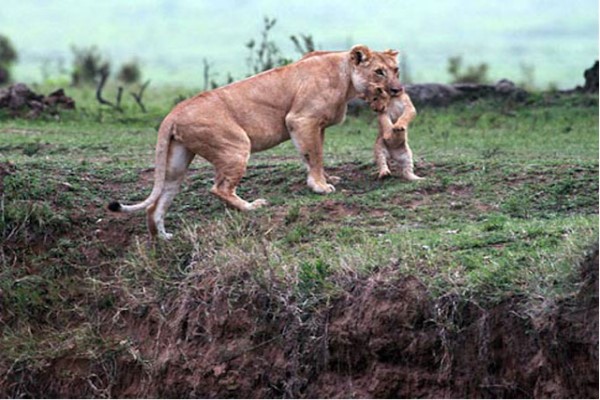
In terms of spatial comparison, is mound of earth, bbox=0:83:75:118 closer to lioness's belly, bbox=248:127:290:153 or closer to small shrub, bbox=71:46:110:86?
lioness's belly, bbox=248:127:290:153

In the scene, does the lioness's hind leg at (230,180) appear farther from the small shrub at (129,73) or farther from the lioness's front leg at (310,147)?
the small shrub at (129,73)

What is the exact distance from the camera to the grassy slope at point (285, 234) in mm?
8195

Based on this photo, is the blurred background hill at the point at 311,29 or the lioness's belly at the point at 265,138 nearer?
the lioness's belly at the point at 265,138

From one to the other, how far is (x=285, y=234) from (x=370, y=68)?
173 cm

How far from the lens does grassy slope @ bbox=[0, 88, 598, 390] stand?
8.20m

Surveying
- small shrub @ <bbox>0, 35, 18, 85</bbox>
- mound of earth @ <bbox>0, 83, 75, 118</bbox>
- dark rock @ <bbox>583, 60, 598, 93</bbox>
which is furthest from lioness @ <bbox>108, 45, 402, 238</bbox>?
small shrub @ <bbox>0, 35, 18, 85</bbox>

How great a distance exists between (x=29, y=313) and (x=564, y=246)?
11.3ft

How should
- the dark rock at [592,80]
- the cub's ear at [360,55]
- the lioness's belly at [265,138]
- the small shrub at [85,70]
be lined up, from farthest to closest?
the small shrub at [85,70] → the dark rock at [592,80] → the cub's ear at [360,55] → the lioness's belly at [265,138]

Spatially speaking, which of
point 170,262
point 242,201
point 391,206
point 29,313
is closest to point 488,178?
point 391,206

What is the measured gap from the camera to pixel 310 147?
33.3 ft

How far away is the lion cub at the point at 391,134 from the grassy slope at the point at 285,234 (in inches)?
7.1

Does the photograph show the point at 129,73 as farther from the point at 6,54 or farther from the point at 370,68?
the point at 370,68

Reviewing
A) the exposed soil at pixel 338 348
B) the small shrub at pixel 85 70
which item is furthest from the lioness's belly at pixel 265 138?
the small shrub at pixel 85 70

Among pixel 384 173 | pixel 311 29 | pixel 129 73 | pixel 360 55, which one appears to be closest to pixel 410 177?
pixel 384 173
